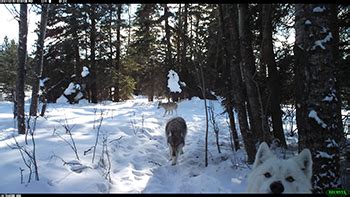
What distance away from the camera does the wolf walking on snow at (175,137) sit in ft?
27.7

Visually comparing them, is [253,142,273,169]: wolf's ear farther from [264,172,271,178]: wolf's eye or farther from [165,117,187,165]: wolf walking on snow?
[165,117,187,165]: wolf walking on snow

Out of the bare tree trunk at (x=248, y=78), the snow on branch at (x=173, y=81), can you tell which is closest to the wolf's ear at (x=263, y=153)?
the bare tree trunk at (x=248, y=78)

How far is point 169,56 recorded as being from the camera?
79.5ft

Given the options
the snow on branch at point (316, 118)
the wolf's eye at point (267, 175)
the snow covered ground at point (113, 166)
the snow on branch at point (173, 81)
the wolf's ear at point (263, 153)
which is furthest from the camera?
the snow on branch at point (173, 81)

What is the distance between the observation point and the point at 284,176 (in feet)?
11.2

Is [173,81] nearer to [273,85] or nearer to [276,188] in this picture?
[273,85]

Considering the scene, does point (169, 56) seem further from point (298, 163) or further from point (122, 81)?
point (298, 163)

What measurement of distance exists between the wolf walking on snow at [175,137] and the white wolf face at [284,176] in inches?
182

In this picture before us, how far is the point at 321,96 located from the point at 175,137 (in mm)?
4974

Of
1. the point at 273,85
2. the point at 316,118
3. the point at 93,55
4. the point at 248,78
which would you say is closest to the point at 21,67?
the point at 248,78

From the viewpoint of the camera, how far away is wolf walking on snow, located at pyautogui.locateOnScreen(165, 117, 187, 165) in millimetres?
8438

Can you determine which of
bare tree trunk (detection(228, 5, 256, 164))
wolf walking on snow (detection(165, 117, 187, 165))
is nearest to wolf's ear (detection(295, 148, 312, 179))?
bare tree trunk (detection(228, 5, 256, 164))

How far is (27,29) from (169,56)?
15.8 meters

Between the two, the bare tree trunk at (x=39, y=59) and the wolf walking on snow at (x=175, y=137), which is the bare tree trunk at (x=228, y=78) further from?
the bare tree trunk at (x=39, y=59)
